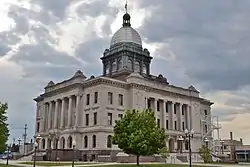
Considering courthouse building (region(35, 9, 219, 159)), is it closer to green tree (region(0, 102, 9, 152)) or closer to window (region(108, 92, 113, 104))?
window (region(108, 92, 113, 104))

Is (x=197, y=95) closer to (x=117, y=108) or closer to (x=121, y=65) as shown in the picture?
(x=121, y=65)

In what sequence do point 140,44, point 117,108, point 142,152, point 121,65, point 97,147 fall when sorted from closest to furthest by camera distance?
1. point 142,152
2. point 97,147
3. point 117,108
4. point 121,65
5. point 140,44

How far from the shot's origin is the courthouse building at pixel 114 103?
70812 millimetres

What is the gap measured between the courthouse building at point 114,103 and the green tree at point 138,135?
22.9m

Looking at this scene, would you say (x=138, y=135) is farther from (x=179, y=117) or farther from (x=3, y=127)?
(x=179, y=117)

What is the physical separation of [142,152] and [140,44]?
5377cm

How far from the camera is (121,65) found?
284ft

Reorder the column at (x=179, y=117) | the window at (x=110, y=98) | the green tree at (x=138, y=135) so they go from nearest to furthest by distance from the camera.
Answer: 1. the green tree at (x=138, y=135)
2. the window at (x=110, y=98)
3. the column at (x=179, y=117)

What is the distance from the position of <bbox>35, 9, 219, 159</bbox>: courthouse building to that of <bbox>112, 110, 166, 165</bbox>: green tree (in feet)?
75.0

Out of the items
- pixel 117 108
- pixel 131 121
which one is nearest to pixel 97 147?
pixel 117 108

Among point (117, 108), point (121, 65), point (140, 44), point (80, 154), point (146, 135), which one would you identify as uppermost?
point (140, 44)

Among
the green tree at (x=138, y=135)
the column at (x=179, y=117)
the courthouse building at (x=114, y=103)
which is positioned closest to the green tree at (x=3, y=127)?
the green tree at (x=138, y=135)

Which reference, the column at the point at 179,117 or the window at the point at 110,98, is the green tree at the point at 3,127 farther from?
the column at the point at 179,117

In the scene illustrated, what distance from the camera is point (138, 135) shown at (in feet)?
144
